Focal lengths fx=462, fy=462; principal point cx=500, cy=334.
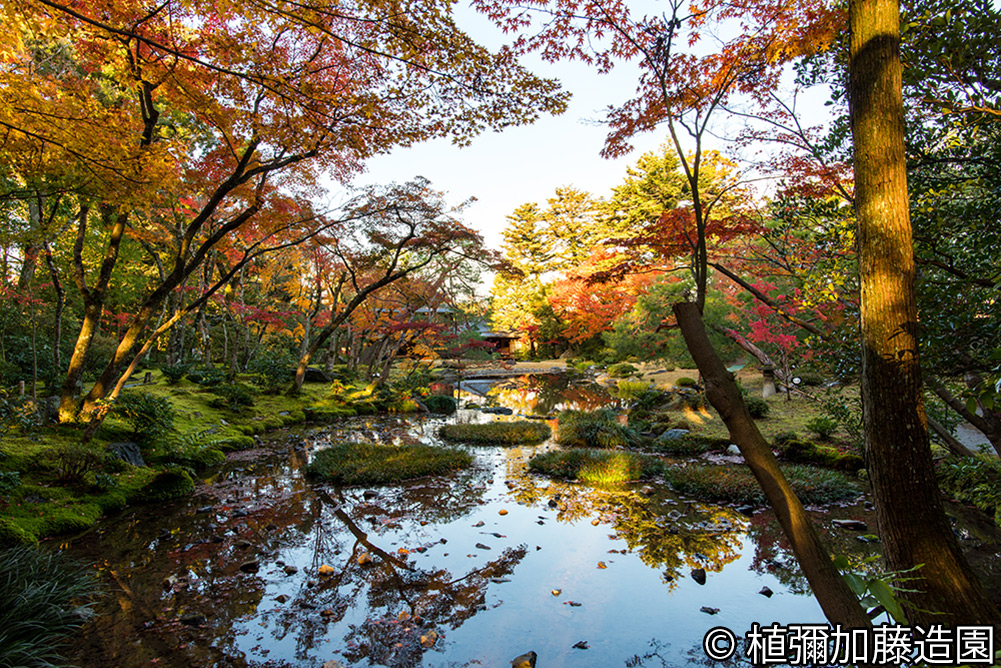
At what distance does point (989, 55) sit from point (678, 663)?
4.58 metres

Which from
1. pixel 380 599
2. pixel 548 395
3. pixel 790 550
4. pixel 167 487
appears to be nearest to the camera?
pixel 380 599

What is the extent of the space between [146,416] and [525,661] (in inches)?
281

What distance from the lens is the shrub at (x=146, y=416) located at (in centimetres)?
706

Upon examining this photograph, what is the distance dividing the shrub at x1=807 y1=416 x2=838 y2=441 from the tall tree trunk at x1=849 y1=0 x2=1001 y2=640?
7.11 meters

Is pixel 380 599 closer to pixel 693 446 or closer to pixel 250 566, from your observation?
pixel 250 566

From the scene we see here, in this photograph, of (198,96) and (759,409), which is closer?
(198,96)

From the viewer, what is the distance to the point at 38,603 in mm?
2822

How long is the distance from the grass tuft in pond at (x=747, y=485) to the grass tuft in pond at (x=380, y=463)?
3.35 meters

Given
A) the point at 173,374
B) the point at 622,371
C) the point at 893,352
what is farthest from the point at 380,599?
the point at 622,371

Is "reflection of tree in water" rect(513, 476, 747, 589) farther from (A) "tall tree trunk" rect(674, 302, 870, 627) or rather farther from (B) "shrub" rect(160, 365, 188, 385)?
(B) "shrub" rect(160, 365, 188, 385)

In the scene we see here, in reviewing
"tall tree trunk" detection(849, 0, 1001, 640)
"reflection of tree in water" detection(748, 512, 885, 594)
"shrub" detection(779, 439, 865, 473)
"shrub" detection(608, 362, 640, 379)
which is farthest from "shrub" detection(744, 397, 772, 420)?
"shrub" detection(608, 362, 640, 379)

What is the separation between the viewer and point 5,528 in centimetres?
391

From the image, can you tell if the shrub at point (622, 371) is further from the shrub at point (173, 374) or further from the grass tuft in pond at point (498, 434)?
the shrub at point (173, 374)

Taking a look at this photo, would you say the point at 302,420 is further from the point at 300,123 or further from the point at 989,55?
the point at 989,55
